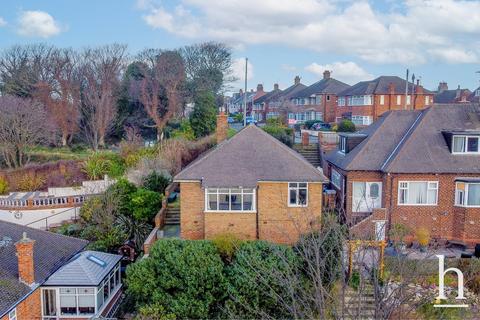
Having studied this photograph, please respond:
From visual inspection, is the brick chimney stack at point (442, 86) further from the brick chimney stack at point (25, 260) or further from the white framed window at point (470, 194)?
the brick chimney stack at point (25, 260)

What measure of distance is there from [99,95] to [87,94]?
116 cm

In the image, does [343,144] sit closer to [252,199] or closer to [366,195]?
[366,195]

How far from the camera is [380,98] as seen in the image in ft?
160

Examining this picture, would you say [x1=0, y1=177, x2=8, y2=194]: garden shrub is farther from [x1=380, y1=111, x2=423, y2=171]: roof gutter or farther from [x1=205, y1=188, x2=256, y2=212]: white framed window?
[x1=380, y1=111, x2=423, y2=171]: roof gutter

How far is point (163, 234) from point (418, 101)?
3869 cm

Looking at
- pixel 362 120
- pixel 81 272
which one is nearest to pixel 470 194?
pixel 81 272

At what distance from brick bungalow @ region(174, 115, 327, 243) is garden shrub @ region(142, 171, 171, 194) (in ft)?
25.6

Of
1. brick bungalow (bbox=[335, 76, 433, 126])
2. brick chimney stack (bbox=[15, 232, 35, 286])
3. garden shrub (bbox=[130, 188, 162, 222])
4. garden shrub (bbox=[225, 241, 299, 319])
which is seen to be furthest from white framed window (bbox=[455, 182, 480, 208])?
brick bungalow (bbox=[335, 76, 433, 126])

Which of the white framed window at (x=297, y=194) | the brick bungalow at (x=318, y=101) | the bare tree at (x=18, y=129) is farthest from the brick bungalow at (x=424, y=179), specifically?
the brick bungalow at (x=318, y=101)

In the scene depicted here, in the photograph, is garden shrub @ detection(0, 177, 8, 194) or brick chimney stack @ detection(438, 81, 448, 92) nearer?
garden shrub @ detection(0, 177, 8, 194)

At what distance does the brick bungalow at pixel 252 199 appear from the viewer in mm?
19094

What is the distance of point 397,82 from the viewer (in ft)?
164

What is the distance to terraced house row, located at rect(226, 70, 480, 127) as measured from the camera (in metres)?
48.6

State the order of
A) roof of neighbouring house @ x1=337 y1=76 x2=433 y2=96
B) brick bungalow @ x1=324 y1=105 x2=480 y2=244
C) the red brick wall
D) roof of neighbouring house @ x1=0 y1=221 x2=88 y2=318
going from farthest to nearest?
roof of neighbouring house @ x1=337 y1=76 x2=433 y2=96, brick bungalow @ x1=324 y1=105 x2=480 y2=244, the red brick wall, roof of neighbouring house @ x1=0 y1=221 x2=88 y2=318
